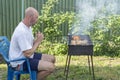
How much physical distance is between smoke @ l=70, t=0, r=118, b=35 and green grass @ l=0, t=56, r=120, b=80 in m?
0.96

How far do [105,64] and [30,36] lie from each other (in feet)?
A: 10.8

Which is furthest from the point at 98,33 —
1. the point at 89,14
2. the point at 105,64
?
the point at 105,64

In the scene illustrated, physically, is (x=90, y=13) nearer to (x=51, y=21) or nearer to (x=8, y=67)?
(x=51, y=21)

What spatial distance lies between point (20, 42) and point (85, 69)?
2635 millimetres

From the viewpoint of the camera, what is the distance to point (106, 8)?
966cm

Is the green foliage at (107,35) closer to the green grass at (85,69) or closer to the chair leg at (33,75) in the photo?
the green grass at (85,69)

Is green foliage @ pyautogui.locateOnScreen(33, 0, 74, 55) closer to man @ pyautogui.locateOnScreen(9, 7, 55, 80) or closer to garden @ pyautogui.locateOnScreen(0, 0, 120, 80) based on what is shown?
garden @ pyautogui.locateOnScreen(0, 0, 120, 80)

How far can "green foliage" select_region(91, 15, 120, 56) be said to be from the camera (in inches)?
366

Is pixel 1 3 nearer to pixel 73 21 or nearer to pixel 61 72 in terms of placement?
pixel 73 21

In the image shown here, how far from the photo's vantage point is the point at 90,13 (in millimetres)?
9672

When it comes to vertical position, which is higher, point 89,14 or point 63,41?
point 89,14

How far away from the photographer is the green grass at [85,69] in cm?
695

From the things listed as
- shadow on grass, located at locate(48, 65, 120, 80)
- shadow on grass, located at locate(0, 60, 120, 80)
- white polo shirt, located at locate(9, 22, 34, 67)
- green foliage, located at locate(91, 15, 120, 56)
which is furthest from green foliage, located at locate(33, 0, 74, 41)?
white polo shirt, located at locate(9, 22, 34, 67)

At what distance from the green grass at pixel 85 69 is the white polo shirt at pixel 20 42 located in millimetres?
1463
